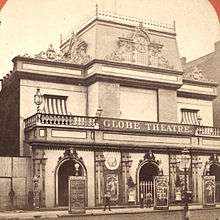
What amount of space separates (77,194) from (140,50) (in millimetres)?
8978

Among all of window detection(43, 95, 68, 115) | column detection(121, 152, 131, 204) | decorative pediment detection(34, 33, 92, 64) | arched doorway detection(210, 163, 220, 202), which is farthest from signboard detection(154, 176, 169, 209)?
decorative pediment detection(34, 33, 92, 64)

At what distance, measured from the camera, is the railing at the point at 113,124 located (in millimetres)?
19844

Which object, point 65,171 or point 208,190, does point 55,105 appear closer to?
point 65,171

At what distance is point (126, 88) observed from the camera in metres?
24.1

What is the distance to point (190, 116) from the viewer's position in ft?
90.5

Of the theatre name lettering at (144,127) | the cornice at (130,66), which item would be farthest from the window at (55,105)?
the theatre name lettering at (144,127)

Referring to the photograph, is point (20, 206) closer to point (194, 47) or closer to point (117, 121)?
point (117, 121)

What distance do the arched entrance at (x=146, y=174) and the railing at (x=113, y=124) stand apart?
4.25 feet

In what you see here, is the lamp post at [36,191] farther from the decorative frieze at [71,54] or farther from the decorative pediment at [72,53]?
the decorative pediment at [72,53]

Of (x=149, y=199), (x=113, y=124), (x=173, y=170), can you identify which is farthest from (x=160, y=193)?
(x=113, y=124)

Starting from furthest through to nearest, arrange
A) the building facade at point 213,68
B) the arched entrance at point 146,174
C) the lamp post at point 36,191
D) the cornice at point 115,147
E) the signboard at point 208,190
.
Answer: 1. the building facade at point 213,68
2. the signboard at point 208,190
3. the arched entrance at point 146,174
4. the cornice at point 115,147
5. the lamp post at point 36,191

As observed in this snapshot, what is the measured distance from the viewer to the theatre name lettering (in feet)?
69.4

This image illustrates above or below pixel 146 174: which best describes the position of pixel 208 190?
below

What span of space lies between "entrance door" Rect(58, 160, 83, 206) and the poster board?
6051 mm
